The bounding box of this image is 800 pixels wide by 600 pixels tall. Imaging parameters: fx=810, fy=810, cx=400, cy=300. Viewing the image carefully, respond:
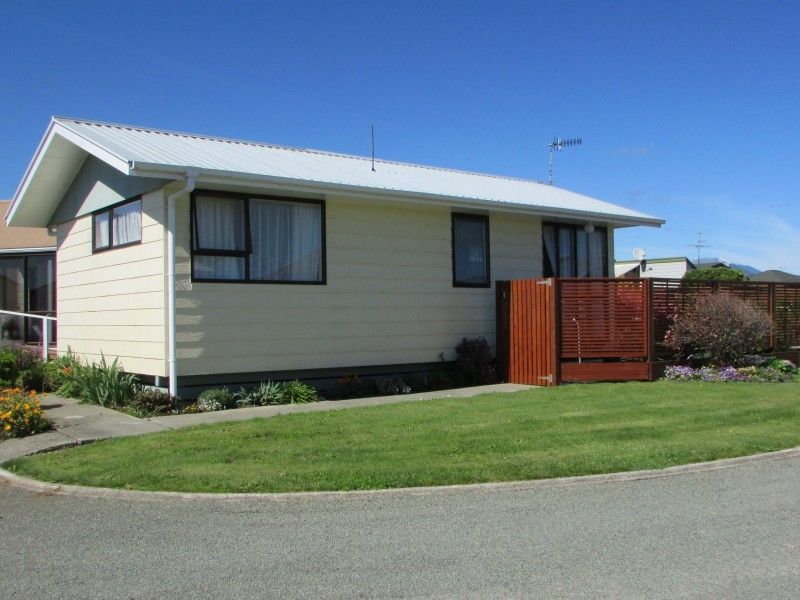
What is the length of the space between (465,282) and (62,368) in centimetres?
764

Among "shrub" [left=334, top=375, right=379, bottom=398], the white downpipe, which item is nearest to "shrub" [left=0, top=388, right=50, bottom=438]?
the white downpipe

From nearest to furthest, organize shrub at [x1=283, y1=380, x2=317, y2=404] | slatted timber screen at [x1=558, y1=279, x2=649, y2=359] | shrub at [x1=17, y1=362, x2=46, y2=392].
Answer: shrub at [x1=283, y1=380, x2=317, y2=404]
shrub at [x1=17, y1=362, x2=46, y2=392]
slatted timber screen at [x1=558, y1=279, x2=649, y2=359]

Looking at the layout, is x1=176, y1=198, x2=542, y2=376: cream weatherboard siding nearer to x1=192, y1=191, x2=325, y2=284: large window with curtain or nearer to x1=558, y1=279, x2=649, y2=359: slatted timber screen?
x1=192, y1=191, x2=325, y2=284: large window with curtain

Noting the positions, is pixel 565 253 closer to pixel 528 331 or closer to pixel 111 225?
pixel 528 331

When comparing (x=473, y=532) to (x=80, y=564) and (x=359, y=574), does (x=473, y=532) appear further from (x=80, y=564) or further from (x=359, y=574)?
(x=80, y=564)

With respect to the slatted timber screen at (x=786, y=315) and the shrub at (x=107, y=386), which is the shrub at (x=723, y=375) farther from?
the shrub at (x=107, y=386)

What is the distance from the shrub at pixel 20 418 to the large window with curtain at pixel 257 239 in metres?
3.11

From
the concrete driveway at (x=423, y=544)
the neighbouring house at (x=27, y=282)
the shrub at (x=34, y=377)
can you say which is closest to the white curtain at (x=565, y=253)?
the concrete driveway at (x=423, y=544)

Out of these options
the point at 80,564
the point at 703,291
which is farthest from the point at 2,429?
the point at 703,291

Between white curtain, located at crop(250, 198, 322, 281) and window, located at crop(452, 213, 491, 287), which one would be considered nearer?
white curtain, located at crop(250, 198, 322, 281)

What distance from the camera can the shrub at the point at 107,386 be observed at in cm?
1238

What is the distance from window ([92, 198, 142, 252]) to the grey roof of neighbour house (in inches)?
41.9

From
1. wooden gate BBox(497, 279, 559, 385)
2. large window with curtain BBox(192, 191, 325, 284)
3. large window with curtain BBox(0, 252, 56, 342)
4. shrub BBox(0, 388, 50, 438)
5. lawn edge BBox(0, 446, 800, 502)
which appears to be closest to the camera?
lawn edge BBox(0, 446, 800, 502)

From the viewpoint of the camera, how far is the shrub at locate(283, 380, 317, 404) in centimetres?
1276
